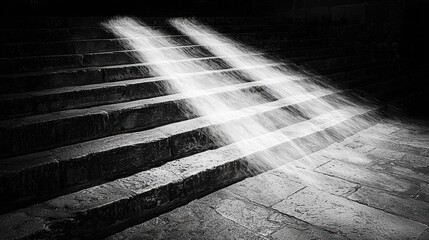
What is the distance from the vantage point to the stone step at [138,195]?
2125 mm

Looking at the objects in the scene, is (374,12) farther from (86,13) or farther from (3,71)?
(3,71)

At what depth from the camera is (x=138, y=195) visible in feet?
8.30

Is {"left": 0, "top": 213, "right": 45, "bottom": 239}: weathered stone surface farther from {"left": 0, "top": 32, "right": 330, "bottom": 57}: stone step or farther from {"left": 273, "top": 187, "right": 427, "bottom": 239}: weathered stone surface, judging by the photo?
{"left": 0, "top": 32, "right": 330, "bottom": 57}: stone step

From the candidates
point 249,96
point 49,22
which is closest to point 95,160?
point 249,96

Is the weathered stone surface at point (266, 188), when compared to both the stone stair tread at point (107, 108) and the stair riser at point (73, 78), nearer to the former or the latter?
the stone stair tread at point (107, 108)

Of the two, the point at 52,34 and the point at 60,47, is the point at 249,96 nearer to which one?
the point at 60,47

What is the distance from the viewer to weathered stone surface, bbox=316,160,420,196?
10.2 ft

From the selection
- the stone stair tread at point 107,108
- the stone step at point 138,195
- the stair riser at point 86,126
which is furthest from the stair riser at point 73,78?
the stone step at point 138,195

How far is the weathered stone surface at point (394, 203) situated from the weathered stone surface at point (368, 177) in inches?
5.5

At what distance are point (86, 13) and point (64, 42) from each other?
585 centimetres

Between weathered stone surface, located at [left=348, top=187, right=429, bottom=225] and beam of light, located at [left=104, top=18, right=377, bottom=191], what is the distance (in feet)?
1.85

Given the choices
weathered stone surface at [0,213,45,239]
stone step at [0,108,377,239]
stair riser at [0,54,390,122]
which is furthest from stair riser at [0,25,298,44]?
weathered stone surface at [0,213,45,239]

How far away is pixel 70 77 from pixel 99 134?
1.11 metres

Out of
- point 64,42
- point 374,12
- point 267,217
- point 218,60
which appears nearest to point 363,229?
point 267,217
